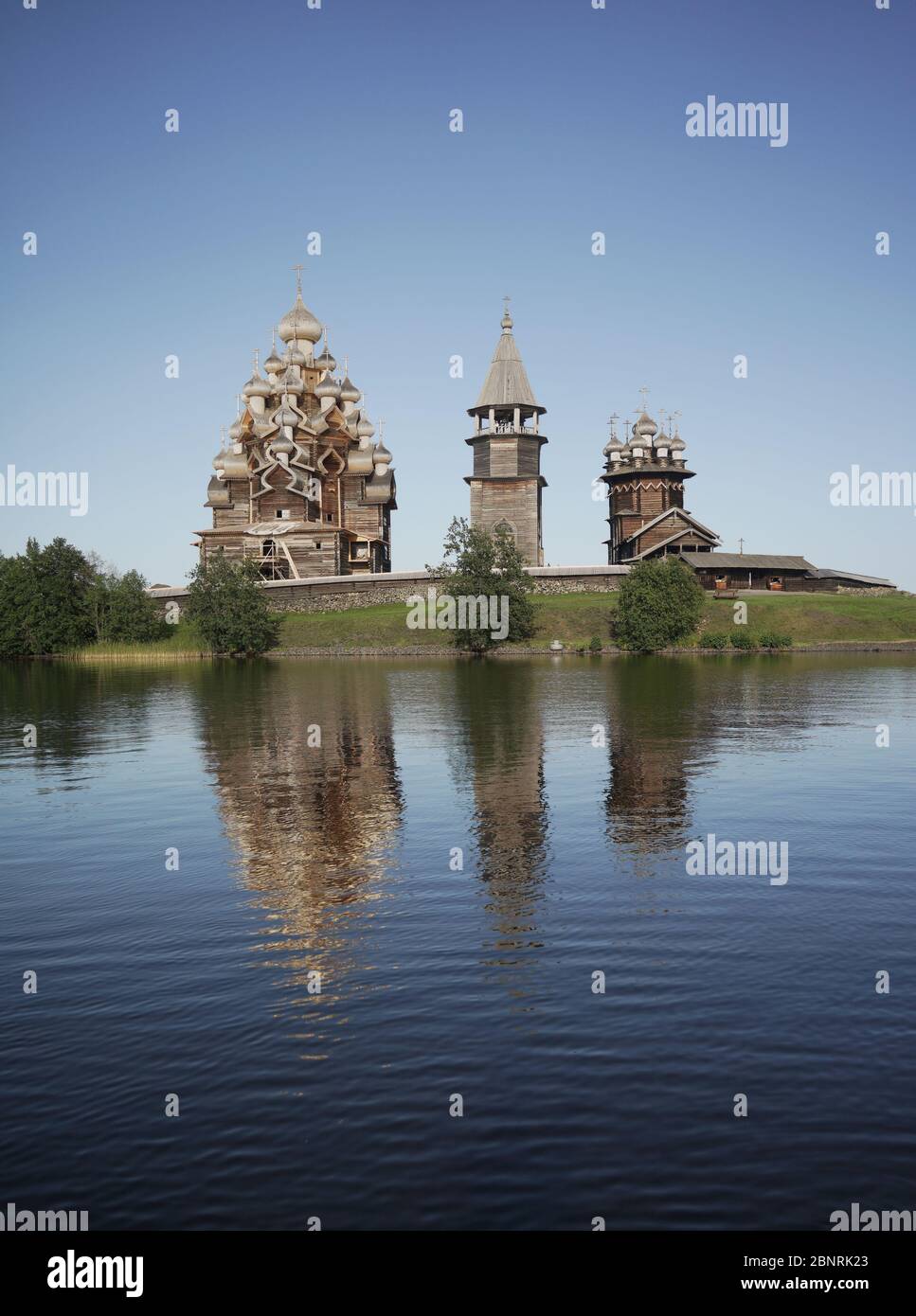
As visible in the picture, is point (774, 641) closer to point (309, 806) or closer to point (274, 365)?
point (274, 365)

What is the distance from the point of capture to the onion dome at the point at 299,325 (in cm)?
9875

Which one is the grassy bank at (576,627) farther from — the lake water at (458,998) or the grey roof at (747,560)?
the lake water at (458,998)

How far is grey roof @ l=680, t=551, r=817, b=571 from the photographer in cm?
9512

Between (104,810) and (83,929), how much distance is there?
7894 millimetres

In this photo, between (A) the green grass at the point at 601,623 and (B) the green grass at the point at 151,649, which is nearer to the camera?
(A) the green grass at the point at 601,623

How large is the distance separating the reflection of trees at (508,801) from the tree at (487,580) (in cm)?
3502

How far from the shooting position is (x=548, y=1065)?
8.91 m

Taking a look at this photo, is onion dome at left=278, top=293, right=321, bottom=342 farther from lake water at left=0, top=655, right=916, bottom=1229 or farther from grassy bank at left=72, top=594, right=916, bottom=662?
lake water at left=0, top=655, right=916, bottom=1229

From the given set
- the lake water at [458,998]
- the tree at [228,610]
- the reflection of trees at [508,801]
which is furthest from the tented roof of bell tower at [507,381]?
the lake water at [458,998]

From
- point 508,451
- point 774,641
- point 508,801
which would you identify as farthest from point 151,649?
point 508,801

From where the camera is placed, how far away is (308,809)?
19.8m

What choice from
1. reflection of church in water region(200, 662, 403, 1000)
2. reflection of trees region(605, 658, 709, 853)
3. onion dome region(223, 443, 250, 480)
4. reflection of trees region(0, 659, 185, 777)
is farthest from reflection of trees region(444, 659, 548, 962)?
onion dome region(223, 443, 250, 480)

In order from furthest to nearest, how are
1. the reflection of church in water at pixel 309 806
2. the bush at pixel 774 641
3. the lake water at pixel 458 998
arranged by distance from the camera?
the bush at pixel 774 641 < the reflection of church in water at pixel 309 806 < the lake water at pixel 458 998

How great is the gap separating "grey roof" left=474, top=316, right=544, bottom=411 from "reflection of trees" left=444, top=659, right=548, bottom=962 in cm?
5706
